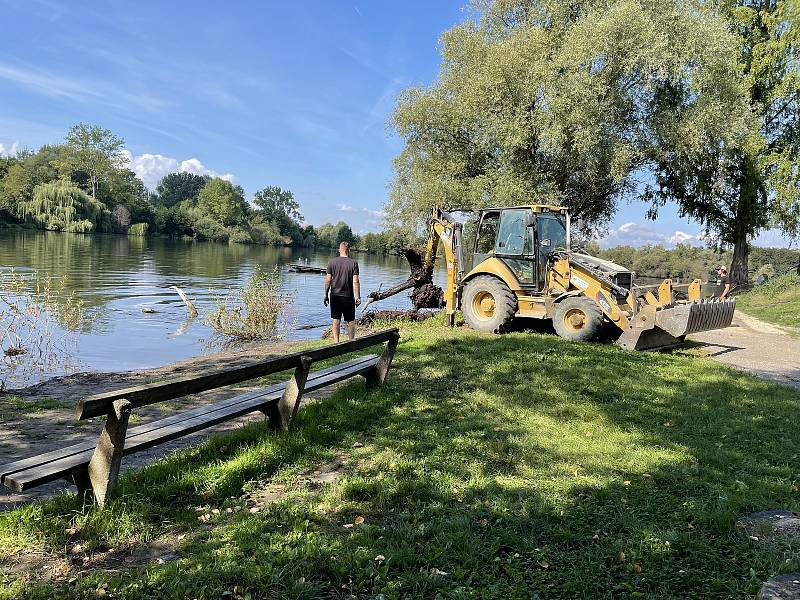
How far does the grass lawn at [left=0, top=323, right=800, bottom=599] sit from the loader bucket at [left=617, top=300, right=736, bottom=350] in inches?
133

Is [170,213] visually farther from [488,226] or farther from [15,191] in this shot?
[488,226]

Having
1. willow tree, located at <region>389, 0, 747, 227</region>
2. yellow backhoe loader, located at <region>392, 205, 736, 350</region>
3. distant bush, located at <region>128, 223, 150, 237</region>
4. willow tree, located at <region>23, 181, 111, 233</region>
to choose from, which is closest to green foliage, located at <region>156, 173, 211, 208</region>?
distant bush, located at <region>128, 223, 150, 237</region>

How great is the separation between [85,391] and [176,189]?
474ft

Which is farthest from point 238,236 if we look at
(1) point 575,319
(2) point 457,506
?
(2) point 457,506

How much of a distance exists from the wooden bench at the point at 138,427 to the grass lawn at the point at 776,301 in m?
18.8

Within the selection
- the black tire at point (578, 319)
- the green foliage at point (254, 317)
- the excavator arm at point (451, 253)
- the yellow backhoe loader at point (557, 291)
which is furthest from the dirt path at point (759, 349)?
the green foliage at point (254, 317)

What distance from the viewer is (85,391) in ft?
27.9

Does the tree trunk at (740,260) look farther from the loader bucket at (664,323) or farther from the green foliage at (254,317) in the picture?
the green foliage at (254,317)

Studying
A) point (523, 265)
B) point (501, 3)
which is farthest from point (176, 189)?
point (523, 265)

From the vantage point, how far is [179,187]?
462 feet

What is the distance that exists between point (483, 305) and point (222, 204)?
98104 millimetres

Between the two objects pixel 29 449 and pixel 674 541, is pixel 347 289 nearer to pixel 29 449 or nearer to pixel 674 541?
pixel 29 449

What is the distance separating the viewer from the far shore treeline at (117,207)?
206 feet

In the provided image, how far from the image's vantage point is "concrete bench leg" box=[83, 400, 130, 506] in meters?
3.57
